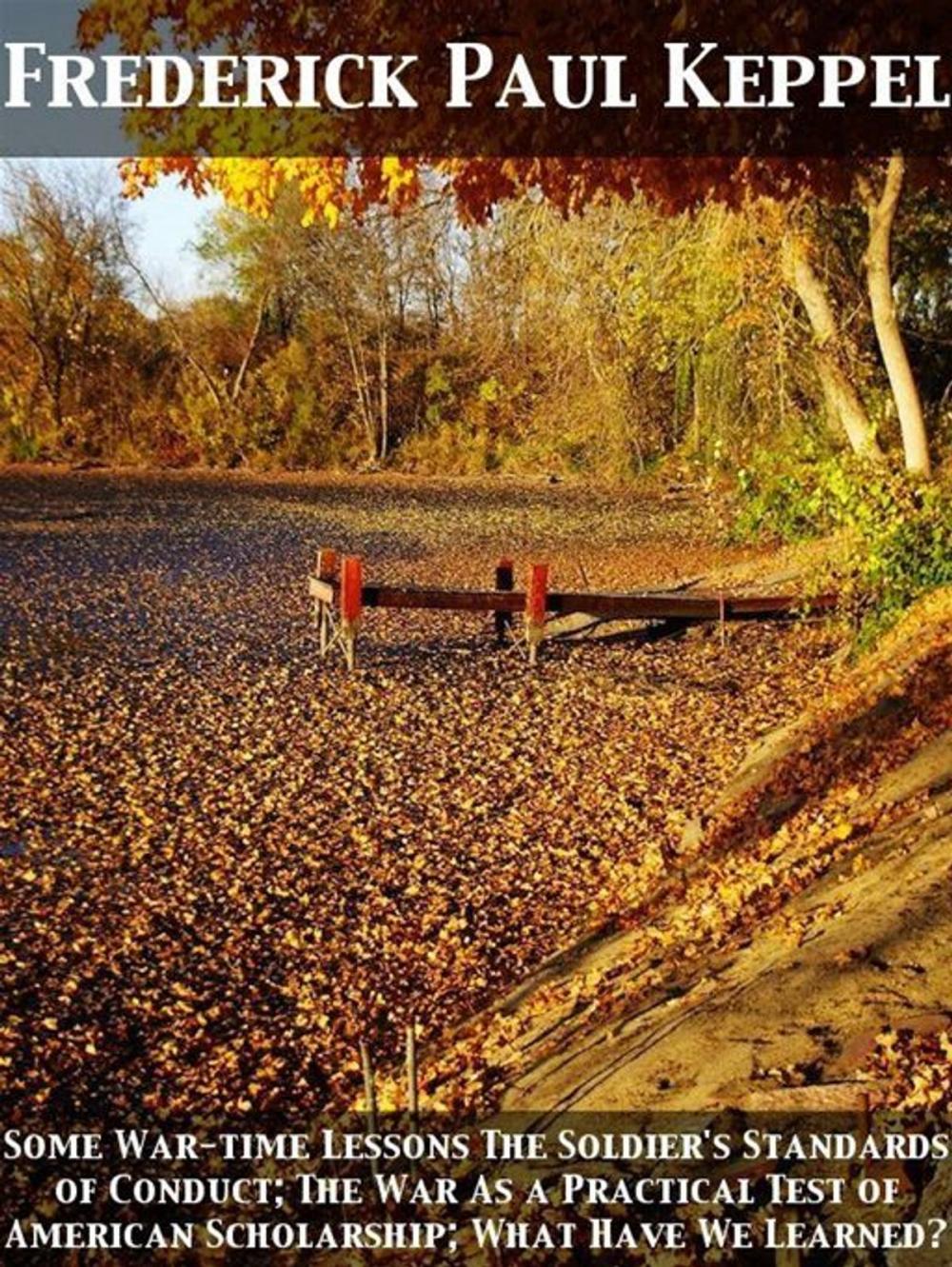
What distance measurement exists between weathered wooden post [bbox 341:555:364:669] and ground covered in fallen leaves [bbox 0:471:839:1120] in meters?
0.30

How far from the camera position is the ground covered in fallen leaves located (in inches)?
232

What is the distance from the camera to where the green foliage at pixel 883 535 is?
1158cm

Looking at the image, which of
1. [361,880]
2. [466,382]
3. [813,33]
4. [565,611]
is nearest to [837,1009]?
[361,880]

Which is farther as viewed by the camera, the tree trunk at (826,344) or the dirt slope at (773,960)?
the tree trunk at (826,344)

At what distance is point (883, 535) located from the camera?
1166cm

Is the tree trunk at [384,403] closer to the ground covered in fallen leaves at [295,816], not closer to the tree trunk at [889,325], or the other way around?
the ground covered in fallen leaves at [295,816]

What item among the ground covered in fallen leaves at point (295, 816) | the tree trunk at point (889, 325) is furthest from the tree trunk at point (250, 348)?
the tree trunk at point (889, 325)

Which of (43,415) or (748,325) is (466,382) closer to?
(43,415)

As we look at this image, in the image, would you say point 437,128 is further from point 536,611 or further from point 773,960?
point 536,611

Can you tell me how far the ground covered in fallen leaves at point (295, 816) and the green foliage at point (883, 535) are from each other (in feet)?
2.54

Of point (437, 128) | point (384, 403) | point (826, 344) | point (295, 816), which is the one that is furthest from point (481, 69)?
point (384, 403)

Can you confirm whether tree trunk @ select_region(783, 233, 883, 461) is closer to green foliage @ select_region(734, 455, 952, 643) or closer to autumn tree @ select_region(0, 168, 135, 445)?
green foliage @ select_region(734, 455, 952, 643)

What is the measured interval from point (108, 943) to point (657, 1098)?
349 centimetres

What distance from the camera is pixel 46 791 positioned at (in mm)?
9078
